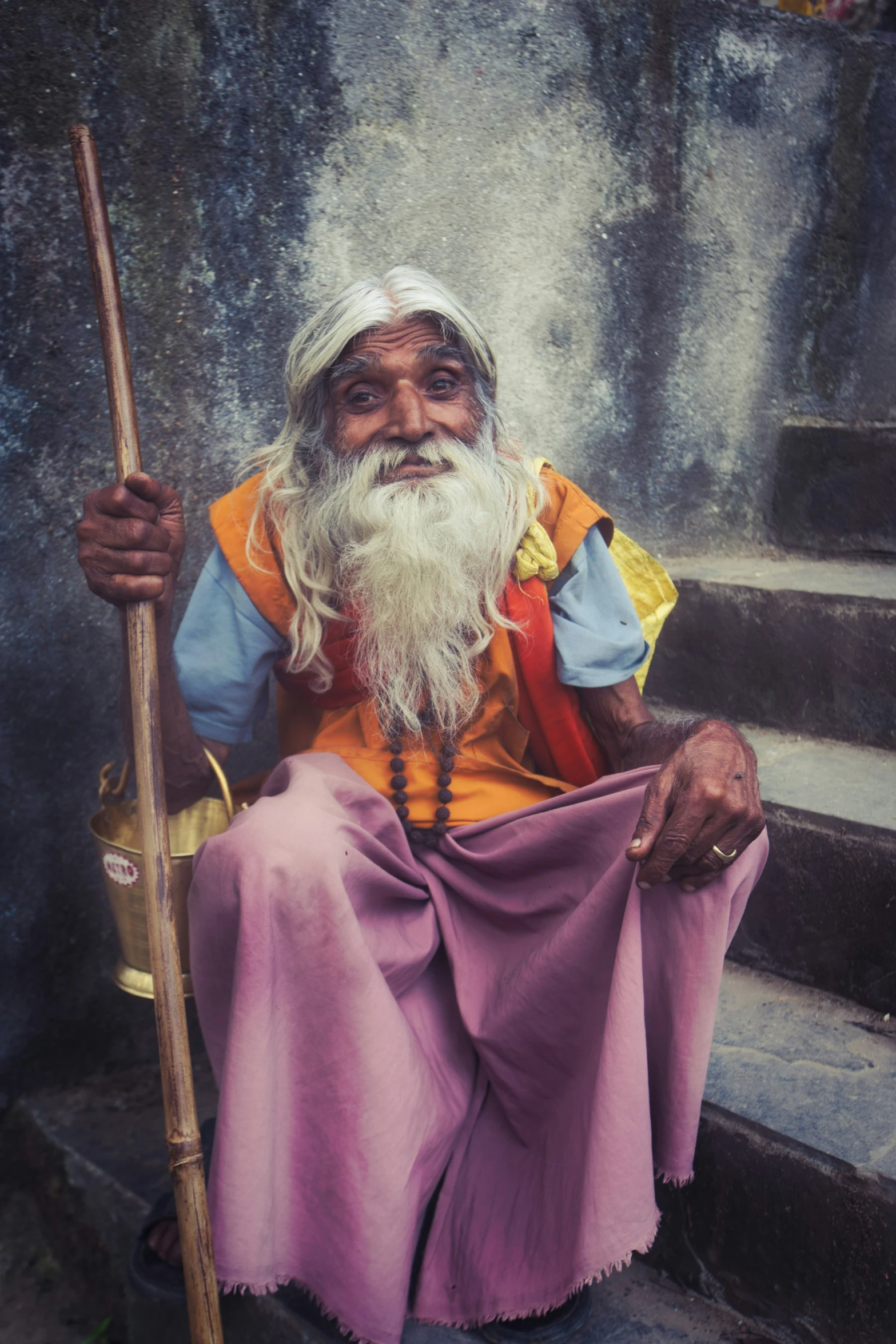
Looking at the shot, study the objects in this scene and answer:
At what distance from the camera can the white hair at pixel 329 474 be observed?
2.08 m

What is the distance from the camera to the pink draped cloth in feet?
5.09

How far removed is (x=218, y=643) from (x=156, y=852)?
1.81 ft

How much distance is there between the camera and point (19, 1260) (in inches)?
97.6

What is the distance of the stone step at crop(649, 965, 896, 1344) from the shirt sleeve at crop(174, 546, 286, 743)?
1205 mm

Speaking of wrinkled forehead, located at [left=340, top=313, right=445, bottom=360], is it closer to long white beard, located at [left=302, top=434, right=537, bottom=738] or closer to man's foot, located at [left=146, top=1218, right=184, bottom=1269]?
long white beard, located at [left=302, top=434, right=537, bottom=738]

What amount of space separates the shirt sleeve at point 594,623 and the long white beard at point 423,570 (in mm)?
144

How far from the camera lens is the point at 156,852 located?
171 cm

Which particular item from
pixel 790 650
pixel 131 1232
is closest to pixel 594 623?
pixel 790 650

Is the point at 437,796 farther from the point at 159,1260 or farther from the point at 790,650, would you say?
the point at 790,650

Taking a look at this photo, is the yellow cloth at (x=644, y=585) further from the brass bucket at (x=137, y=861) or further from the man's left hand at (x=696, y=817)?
the brass bucket at (x=137, y=861)

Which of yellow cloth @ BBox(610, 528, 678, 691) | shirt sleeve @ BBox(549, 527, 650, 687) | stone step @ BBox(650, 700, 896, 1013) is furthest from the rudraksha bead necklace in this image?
stone step @ BBox(650, 700, 896, 1013)

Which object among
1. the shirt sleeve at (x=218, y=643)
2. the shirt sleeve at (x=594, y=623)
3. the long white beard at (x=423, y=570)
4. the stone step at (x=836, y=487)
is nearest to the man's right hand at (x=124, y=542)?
the shirt sleeve at (x=218, y=643)

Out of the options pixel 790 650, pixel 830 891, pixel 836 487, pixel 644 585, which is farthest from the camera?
pixel 836 487

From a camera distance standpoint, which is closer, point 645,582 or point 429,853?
point 429,853
